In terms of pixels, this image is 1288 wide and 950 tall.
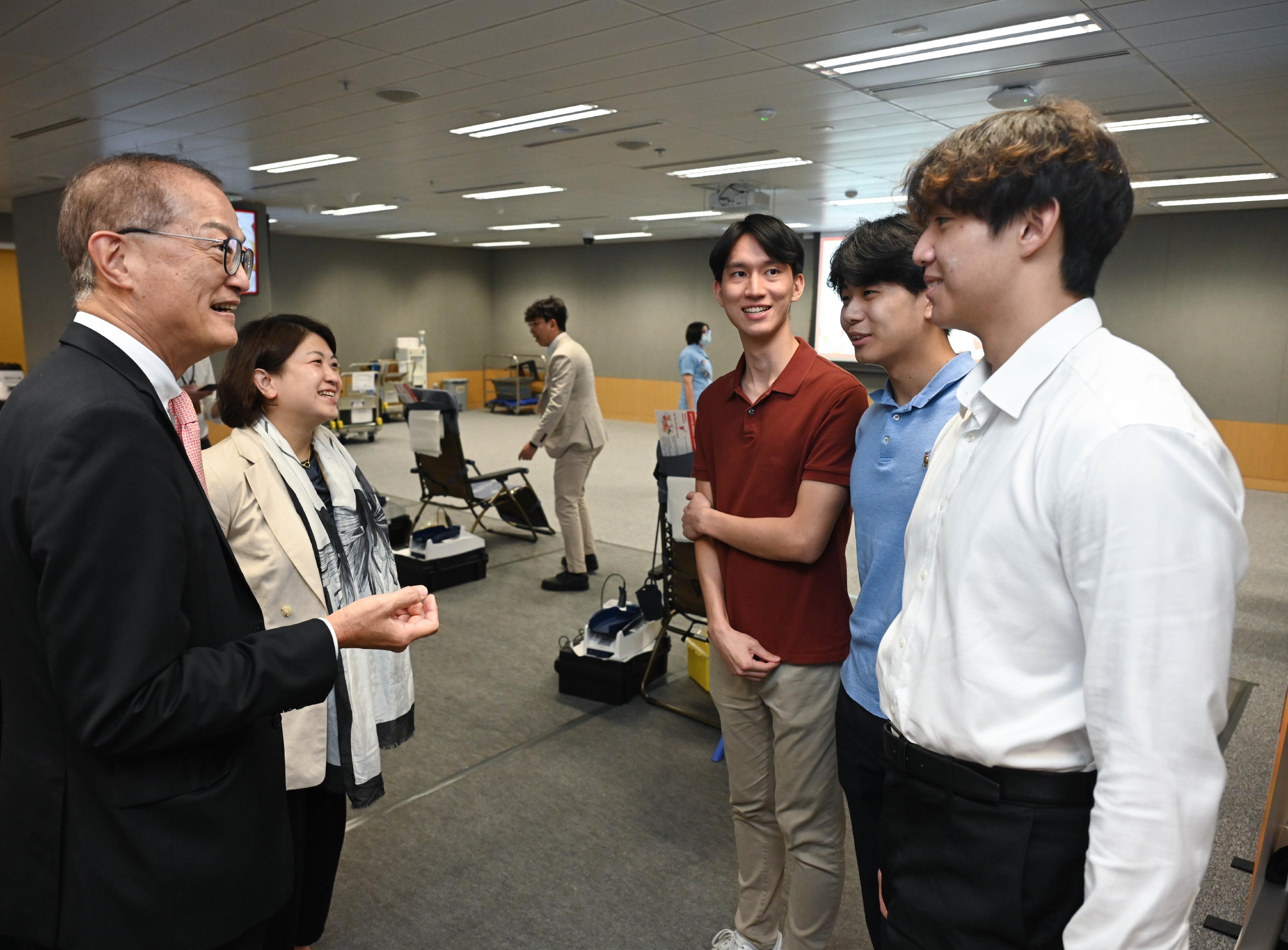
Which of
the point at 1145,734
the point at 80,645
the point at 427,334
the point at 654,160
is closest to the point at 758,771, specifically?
the point at 1145,734

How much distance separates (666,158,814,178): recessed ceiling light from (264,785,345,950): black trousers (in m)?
6.63

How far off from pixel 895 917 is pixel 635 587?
14.4 ft

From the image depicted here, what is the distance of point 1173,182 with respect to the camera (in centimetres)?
784

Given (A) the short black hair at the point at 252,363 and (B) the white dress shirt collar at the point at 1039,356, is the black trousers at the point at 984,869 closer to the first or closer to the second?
(B) the white dress shirt collar at the point at 1039,356

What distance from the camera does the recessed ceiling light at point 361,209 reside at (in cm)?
1077

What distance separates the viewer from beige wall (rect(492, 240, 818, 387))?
1459 centimetres

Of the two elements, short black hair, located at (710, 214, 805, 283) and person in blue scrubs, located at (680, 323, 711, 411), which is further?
person in blue scrubs, located at (680, 323, 711, 411)

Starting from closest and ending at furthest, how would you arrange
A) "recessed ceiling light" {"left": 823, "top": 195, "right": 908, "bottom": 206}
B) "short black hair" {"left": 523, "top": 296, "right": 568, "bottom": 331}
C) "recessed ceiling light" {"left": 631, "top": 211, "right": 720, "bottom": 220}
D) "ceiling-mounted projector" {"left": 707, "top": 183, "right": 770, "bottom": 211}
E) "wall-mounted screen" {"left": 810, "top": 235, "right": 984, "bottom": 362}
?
"short black hair" {"left": 523, "top": 296, "right": 568, "bottom": 331}, "ceiling-mounted projector" {"left": 707, "top": 183, "right": 770, "bottom": 211}, "recessed ceiling light" {"left": 823, "top": 195, "right": 908, "bottom": 206}, "recessed ceiling light" {"left": 631, "top": 211, "right": 720, "bottom": 220}, "wall-mounted screen" {"left": 810, "top": 235, "right": 984, "bottom": 362}

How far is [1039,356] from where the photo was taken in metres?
0.91

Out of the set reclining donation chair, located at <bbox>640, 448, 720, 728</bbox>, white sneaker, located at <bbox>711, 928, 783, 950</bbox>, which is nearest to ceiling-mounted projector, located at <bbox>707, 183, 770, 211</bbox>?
reclining donation chair, located at <bbox>640, 448, 720, 728</bbox>

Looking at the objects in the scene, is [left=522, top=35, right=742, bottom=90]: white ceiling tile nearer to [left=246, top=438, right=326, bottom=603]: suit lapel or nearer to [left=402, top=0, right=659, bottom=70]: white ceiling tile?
[left=402, top=0, right=659, bottom=70]: white ceiling tile

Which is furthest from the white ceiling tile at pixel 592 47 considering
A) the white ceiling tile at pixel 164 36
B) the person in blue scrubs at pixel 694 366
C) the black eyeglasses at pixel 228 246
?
the person in blue scrubs at pixel 694 366

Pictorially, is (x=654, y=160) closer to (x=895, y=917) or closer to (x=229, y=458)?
(x=229, y=458)

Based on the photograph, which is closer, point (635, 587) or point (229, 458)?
point (229, 458)
